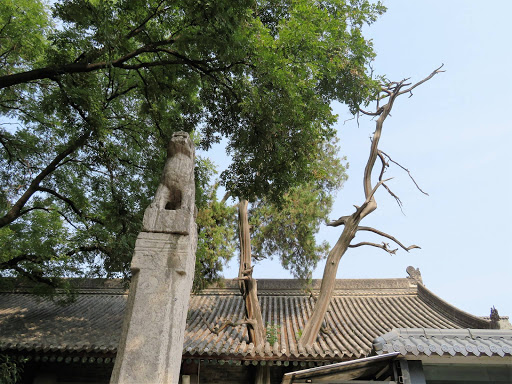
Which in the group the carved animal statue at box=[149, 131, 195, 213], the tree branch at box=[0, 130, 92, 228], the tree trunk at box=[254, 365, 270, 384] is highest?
the tree branch at box=[0, 130, 92, 228]

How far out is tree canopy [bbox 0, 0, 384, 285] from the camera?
5.84 metres

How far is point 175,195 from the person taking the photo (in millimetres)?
4539

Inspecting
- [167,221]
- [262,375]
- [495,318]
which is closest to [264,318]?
[262,375]

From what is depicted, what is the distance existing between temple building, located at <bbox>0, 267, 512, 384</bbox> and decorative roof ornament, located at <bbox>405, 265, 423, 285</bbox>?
0.03 m

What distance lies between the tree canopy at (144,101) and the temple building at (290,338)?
161 centimetres

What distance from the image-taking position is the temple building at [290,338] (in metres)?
5.23

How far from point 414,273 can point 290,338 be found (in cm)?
605

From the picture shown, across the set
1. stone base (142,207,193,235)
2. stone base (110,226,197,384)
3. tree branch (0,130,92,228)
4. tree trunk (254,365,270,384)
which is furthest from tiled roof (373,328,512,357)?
tree branch (0,130,92,228)

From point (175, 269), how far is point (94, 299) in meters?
9.49

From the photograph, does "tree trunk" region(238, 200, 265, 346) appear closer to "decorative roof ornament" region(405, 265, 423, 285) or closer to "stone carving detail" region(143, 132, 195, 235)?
"stone carving detail" region(143, 132, 195, 235)

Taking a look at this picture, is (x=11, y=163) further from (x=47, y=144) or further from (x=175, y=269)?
(x=175, y=269)

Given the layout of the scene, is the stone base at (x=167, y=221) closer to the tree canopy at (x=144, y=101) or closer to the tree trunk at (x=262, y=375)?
the tree canopy at (x=144, y=101)

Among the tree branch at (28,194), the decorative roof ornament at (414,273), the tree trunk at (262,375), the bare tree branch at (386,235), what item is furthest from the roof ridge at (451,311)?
the tree branch at (28,194)

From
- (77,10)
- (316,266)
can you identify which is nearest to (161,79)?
(77,10)
